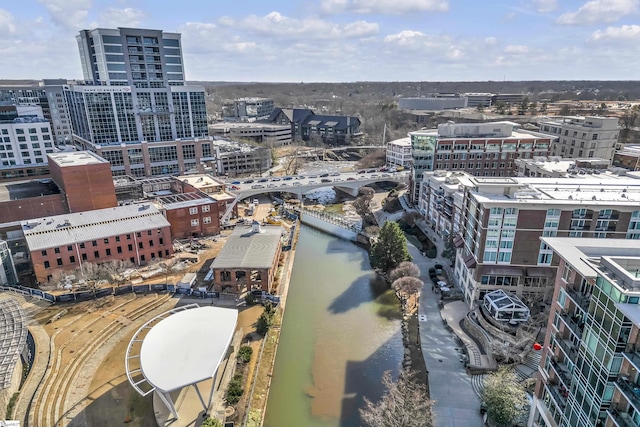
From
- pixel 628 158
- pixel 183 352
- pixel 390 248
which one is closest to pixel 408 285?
pixel 390 248

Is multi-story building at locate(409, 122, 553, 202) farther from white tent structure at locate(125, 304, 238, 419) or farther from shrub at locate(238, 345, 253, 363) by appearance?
white tent structure at locate(125, 304, 238, 419)

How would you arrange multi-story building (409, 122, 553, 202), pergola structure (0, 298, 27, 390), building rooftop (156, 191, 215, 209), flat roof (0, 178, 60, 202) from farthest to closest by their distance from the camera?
1. multi-story building (409, 122, 553, 202)
2. building rooftop (156, 191, 215, 209)
3. flat roof (0, 178, 60, 202)
4. pergola structure (0, 298, 27, 390)

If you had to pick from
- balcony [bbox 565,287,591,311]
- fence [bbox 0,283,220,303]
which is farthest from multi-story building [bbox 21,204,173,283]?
balcony [bbox 565,287,591,311]

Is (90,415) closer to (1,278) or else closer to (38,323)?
(38,323)

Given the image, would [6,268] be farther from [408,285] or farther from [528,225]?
[528,225]

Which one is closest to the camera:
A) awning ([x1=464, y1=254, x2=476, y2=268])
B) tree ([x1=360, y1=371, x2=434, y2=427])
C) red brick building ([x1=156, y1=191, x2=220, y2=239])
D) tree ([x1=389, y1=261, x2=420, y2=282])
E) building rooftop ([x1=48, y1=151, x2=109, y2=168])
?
tree ([x1=360, y1=371, x2=434, y2=427])

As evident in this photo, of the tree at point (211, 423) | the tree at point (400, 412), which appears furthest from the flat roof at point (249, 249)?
the tree at point (400, 412)

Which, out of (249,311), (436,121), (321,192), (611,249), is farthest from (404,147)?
(611,249)
